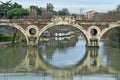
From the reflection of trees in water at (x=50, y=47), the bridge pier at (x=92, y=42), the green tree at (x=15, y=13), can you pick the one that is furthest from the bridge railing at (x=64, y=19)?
the green tree at (x=15, y=13)

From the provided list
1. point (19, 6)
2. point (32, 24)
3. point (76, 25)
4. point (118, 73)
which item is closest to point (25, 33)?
point (32, 24)

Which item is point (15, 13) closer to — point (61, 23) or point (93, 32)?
point (61, 23)

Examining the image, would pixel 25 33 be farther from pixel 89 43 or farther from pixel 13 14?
pixel 13 14

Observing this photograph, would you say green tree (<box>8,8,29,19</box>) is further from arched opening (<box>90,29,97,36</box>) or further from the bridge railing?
arched opening (<box>90,29,97,36</box>)

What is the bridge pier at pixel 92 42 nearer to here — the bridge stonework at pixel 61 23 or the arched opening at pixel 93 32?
the bridge stonework at pixel 61 23

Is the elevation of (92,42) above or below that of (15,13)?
below

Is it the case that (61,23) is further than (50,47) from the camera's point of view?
No

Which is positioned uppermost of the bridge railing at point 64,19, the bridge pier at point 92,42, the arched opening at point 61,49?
the bridge railing at point 64,19

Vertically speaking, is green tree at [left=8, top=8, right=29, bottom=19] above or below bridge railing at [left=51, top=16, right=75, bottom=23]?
above

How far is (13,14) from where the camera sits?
352 ft

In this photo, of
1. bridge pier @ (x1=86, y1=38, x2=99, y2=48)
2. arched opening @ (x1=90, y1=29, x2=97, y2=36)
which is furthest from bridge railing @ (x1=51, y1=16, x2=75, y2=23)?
bridge pier @ (x1=86, y1=38, x2=99, y2=48)

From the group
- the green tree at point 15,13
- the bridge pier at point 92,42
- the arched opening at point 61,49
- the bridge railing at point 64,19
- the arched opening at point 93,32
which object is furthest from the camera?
the green tree at point 15,13

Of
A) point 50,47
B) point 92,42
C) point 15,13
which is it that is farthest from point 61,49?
point 15,13

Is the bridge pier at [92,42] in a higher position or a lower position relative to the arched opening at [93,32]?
lower
